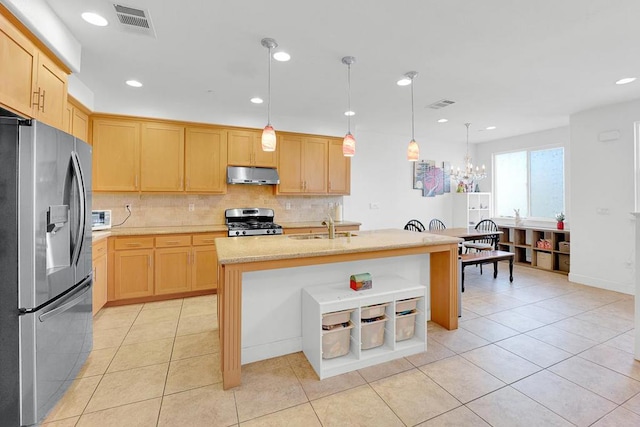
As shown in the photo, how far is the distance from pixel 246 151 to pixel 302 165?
37.5 inches

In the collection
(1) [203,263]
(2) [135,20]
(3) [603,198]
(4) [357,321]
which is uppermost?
(2) [135,20]

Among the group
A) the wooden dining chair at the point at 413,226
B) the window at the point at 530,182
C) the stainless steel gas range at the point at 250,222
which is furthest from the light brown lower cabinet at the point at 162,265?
the window at the point at 530,182

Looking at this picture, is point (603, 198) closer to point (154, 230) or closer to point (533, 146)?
point (533, 146)

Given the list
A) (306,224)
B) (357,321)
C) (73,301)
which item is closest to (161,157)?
(306,224)

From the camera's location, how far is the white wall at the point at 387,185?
19.2 feet

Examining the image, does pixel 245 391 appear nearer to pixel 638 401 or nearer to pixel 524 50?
pixel 638 401

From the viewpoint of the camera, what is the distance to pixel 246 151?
15.3 feet

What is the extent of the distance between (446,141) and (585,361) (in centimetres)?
542

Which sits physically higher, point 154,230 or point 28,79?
point 28,79

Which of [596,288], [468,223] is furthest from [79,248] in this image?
[468,223]

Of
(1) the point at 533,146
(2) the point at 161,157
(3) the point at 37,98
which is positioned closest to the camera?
(3) the point at 37,98

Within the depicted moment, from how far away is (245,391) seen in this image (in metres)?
2.07

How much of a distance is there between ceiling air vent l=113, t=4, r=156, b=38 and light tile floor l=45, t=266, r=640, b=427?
272cm

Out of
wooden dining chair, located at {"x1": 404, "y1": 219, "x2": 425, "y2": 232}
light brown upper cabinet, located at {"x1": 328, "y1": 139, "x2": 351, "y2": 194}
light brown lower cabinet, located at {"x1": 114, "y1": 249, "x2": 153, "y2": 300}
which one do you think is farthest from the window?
light brown lower cabinet, located at {"x1": 114, "y1": 249, "x2": 153, "y2": 300}
